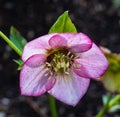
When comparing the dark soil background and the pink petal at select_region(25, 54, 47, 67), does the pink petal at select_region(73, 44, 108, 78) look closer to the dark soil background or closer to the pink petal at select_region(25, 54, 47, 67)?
the pink petal at select_region(25, 54, 47, 67)

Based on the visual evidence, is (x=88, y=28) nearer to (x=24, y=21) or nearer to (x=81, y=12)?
(x=81, y=12)

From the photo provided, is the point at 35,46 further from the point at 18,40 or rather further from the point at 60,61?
the point at 18,40

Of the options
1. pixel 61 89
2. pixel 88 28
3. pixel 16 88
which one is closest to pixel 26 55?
pixel 61 89

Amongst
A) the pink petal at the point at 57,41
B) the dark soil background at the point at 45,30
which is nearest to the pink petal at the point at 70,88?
the pink petal at the point at 57,41

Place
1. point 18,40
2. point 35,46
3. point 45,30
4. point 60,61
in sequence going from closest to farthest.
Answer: point 35,46 < point 60,61 < point 18,40 < point 45,30

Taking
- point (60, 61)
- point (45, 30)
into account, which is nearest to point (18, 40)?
point (60, 61)

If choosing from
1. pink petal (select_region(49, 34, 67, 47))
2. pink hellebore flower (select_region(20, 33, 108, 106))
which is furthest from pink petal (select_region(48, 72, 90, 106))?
pink petal (select_region(49, 34, 67, 47))

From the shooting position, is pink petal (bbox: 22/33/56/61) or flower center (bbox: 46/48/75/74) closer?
pink petal (bbox: 22/33/56/61)
